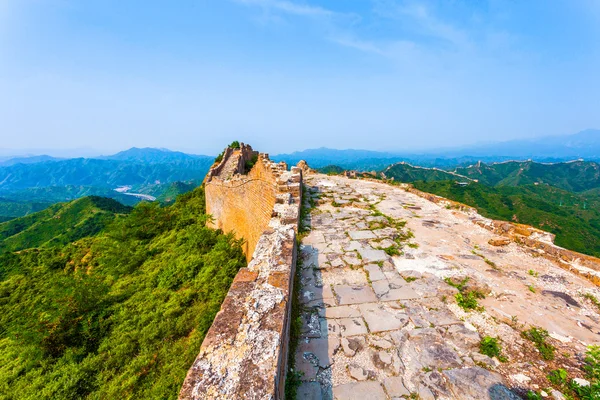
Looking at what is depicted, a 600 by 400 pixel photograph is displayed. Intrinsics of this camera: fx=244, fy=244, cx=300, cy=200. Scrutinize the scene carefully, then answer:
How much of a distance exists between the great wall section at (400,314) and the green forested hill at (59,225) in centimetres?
3744

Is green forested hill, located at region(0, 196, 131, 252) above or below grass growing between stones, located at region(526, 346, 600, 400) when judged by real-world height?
below

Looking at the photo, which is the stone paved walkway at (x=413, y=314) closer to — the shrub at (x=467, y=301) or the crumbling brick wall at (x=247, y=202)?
the shrub at (x=467, y=301)

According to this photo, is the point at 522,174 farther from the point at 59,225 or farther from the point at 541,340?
the point at 59,225

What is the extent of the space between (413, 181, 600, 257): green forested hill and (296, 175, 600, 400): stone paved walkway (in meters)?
32.2

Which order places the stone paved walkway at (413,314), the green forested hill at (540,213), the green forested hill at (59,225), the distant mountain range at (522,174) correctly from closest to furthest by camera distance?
the stone paved walkway at (413,314), the green forested hill at (540,213), the green forested hill at (59,225), the distant mountain range at (522,174)

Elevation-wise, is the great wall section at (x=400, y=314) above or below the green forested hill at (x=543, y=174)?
above

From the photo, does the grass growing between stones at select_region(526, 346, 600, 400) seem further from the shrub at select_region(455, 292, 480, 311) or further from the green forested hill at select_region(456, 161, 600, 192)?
the green forested hill at select_region(456, 161, 600, 192)

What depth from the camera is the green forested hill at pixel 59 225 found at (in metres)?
35.4

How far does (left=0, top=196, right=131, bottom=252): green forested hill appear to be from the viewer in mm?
35375

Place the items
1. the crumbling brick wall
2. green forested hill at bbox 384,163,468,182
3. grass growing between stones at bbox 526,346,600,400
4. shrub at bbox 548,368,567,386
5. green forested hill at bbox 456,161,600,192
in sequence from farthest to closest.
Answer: green forested hill at bbox 456,161,600,192
green forested hill at bbox 384,163,468,182
the crumbling brick wall
shrub at bbox 548,368,567,386
grass growing between stones at bbox 526,346,600,400

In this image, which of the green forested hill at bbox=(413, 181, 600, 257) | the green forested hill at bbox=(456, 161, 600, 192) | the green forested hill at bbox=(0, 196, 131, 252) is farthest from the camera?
the green forested hill at bbox=(456, 161, 600, 192)

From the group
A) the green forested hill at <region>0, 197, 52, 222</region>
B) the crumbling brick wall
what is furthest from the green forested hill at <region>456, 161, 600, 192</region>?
the green forested hill at <region>0, 197, 52, 222</region>

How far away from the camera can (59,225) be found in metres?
40.7

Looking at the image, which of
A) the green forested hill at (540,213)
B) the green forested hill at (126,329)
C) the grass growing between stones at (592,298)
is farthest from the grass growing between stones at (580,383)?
the green forested hill at (540,213)
